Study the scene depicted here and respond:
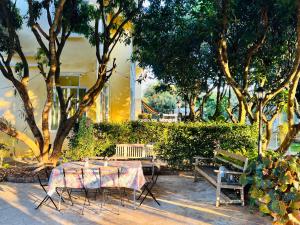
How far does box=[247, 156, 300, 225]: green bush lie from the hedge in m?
6.15

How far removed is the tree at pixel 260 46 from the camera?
1133cm

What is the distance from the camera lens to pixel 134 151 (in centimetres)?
1233

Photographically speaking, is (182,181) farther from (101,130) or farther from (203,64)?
(203,64)

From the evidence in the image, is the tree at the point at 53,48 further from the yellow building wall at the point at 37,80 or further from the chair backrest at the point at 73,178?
the chair backrest at the point at 73,178

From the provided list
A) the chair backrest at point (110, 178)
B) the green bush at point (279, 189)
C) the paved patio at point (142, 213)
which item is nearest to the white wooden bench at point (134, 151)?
the paved patio at point (142, 213)

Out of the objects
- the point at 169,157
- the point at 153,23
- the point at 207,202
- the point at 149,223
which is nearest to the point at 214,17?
the point at 153,23

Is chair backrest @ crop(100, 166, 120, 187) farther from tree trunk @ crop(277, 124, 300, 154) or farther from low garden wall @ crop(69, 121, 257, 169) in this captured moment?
tree trunk @ crop(277, 124, 300, 154)

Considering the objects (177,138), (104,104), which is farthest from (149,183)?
(104,104)

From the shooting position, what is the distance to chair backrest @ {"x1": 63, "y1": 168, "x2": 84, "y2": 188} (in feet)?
24.7

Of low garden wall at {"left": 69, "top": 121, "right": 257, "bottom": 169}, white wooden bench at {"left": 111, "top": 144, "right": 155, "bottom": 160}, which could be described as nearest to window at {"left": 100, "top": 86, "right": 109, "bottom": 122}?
low garden wall at {"left": 69, "top": 121, "right": 257, "bottom": 169}

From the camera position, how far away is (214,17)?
1215 centimetres

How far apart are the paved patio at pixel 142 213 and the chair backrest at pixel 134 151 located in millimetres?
3171

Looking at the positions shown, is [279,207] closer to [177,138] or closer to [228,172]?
[228,172]

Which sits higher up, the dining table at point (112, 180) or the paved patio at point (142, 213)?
the dining table at point (112, 180)
